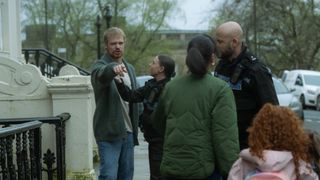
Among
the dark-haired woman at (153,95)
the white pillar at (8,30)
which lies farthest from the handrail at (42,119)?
the white pillar at (8,30)

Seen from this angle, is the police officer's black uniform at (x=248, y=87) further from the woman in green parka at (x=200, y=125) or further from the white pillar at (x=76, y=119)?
the white pillar at (x=76, y=119)

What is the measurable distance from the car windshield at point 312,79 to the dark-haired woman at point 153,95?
93.0ft

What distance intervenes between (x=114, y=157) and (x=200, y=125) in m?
2.10

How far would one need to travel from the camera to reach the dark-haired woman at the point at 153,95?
6539 mm

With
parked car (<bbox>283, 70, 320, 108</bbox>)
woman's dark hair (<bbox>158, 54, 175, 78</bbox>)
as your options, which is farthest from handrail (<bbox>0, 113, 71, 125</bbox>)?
parked car (<bbox>283, 70, 320, 108</bbox>)

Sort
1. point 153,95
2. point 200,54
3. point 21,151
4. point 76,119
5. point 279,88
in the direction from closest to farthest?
point 200,54, point 21,151, point 153,95, point 76,119, point 279,88

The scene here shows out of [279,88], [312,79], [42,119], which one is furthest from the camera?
[312,79]

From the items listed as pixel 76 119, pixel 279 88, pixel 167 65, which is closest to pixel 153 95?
pixel 167 65

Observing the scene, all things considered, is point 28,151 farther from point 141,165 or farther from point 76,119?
point 141,165

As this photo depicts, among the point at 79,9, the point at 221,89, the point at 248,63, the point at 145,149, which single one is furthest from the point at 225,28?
the point at 79,9

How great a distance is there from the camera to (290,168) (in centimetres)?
452

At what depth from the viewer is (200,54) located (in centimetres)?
493

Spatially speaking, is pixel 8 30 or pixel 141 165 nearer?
pixel 141 165

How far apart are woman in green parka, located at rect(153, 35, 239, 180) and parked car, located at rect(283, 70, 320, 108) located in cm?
2795
